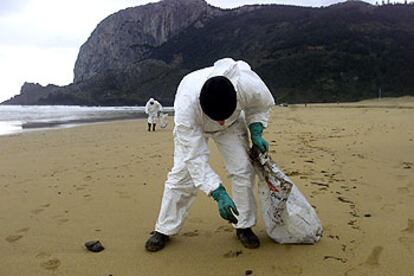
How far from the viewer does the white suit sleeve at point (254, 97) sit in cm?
295

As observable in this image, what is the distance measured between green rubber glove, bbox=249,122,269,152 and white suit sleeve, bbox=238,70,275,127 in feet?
0.12

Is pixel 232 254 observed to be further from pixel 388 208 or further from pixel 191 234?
pixel 388 208

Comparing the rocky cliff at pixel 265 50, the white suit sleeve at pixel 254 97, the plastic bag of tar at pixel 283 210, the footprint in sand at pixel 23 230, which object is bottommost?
the footprint in sand at pixel 23 230

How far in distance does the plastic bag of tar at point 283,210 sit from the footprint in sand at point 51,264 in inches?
59.2

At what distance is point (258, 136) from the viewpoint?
3.11 meters

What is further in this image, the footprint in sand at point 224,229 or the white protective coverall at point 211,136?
the footprint in sand at point 224,229

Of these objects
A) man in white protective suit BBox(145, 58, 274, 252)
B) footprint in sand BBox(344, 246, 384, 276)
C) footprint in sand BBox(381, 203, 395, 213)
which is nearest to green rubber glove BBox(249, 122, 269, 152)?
man in white protective suit BBox(145, 58, 274, 252)

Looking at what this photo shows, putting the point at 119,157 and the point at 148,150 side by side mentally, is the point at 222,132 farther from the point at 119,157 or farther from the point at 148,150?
the point at 148,150

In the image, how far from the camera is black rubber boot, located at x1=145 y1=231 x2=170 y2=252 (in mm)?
3012

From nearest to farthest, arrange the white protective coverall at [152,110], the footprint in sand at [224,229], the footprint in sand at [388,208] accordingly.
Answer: the footprint in sand at [224,229], the footprint in sand at [388,208], the white protective coverall at [152,110]

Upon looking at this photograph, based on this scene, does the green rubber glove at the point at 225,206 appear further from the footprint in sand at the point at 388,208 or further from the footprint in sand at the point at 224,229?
the footprint in sand at the point at 388,208

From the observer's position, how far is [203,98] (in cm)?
266

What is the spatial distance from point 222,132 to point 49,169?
4424 millimetres

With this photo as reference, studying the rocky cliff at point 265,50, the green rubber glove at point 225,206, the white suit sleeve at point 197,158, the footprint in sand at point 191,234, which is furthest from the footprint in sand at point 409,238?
the rocky cliff at point 265,50
